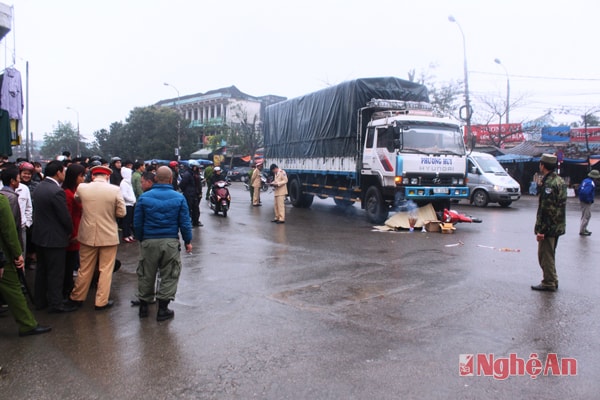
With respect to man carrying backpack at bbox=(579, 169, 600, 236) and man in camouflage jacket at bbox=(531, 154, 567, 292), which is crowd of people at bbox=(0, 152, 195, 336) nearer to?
man in camouflage jacket at bbox=(531, 154, 567, 292)

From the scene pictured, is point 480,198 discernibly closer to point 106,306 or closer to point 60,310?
point 106,306

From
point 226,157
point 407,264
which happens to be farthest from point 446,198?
point 226,157

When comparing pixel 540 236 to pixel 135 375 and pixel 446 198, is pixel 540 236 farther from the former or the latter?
pixel 446 198

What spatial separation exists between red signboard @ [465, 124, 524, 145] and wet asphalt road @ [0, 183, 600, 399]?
94.9ft

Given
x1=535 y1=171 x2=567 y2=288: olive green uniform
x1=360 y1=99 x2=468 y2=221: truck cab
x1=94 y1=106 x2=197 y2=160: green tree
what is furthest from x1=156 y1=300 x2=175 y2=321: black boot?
x1=94 y1=106 x2=197 y2=160: green tree

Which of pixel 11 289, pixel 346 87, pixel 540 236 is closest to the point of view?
pixel 11 289

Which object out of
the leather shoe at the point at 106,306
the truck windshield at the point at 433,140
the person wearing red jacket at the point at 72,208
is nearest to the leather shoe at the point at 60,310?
the leather shoe at the point at 106,306

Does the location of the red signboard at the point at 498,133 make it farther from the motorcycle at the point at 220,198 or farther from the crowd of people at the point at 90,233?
the crowd of people at the point at 90,233

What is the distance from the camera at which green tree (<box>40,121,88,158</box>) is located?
82.5m

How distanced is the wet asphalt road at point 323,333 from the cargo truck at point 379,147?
12.8ft

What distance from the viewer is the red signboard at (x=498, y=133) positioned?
1396 inches

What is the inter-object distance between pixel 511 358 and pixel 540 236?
8.68 ft

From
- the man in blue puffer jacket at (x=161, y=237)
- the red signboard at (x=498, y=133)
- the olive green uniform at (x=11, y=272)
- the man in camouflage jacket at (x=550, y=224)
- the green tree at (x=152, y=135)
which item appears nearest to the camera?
the olive green uniform at (x=11, y=272)

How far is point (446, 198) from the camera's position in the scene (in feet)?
40.9
